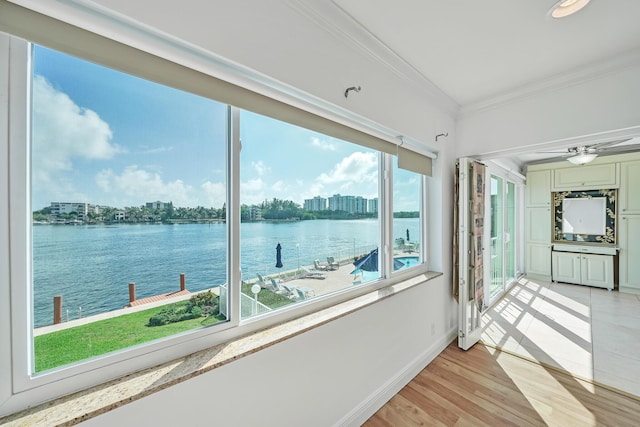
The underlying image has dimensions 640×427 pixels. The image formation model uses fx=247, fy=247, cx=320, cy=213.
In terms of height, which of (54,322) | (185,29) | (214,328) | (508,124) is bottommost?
(214,328)

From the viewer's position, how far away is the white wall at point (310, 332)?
96 cm

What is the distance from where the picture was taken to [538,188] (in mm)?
5199

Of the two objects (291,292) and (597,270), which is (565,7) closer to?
(291,292)

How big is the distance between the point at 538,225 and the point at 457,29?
538 cm

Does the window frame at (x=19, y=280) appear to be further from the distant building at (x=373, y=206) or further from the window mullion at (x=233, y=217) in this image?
the distant building at (x=373, y=206)

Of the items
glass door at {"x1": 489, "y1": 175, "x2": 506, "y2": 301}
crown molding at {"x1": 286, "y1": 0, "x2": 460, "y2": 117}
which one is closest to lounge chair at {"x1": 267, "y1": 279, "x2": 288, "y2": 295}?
crown molding at {"x1": 286, "y1": 0, "x2": 460, "y2": 117}

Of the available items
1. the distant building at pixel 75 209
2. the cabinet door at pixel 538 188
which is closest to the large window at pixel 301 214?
the distant building at pixel 75 209

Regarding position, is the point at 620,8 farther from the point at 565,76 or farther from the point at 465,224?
the point at 465,224

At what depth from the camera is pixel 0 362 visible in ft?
2.42

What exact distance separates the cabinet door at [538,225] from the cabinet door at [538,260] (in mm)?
145

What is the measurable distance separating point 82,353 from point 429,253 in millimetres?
2721

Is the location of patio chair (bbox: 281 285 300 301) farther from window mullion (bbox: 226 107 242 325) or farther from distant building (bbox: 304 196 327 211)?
distant building (bbox: 304 196 327 211)

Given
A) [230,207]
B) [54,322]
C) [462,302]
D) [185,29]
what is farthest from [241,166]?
[462,302]

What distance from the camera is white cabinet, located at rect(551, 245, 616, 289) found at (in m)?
4.44
